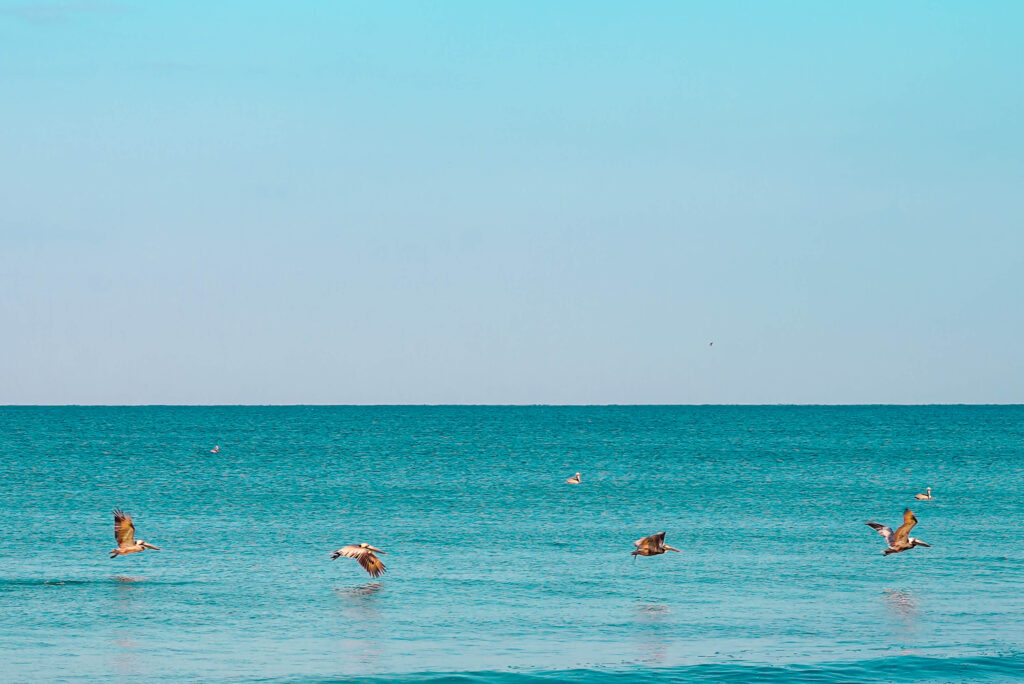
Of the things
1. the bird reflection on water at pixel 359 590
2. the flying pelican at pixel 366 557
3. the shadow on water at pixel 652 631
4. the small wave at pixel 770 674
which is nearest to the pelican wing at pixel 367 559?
the flying pelican at pixel 366 557

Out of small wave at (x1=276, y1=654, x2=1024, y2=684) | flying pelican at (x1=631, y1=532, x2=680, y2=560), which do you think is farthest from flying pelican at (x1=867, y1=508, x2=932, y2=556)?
small wave at (x1=276, y1=654, x2=1024, y2=684)

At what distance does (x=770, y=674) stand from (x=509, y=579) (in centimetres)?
1227

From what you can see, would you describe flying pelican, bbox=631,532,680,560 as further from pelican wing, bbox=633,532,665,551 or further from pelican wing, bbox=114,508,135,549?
pelican wing, bbox=114,508,135,549

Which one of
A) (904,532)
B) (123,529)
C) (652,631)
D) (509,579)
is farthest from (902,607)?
(123,529)

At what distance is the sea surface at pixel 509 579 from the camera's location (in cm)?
2725

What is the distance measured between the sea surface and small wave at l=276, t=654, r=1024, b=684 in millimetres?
74

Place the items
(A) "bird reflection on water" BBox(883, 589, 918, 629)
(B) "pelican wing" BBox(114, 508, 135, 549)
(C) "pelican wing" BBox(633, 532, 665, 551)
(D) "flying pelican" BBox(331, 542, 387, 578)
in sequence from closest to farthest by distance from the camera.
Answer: (A) "bird reflection on water" BBox(883, 589, 918, 629), (D) "flying pelican" BBox(331, 542, 387, 578), (C) "pelican wing" BBox(633, 532, 665, 551), (B) "pelican wing" BBox(114, 508, 135, 549)

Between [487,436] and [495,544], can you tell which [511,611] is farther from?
[487,436]

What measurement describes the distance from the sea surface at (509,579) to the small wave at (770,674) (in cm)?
7

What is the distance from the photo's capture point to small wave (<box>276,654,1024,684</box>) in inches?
1007

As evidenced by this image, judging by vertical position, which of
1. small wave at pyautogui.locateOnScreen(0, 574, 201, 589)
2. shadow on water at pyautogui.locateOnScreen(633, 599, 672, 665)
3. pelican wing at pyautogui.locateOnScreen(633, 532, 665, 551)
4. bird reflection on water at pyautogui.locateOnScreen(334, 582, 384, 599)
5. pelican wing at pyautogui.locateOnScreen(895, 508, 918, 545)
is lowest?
shadow on water at pyautogui.locateOnScreen(633, 599, 672, 665)

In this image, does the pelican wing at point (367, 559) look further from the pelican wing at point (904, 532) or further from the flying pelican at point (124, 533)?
the pelican wing at point (904, 532)

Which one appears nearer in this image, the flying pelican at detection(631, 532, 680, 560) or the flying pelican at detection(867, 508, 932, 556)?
the flying pelican at detection(867, 508, 932, 556)

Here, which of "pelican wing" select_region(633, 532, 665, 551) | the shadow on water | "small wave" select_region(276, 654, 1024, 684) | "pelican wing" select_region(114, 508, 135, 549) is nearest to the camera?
"small wave" select_region(276, 654, 1024, 684)
